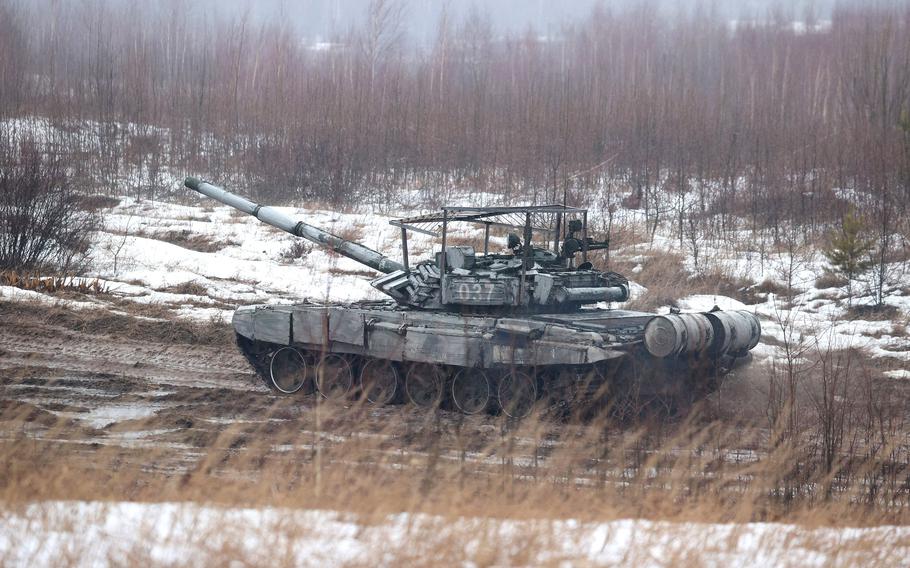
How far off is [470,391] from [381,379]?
1.06m

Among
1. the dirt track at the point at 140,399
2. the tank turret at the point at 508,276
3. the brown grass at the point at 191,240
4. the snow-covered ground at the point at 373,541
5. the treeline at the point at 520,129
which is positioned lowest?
the dirt track at the point at 140,399

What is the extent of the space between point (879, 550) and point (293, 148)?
78.3 feet

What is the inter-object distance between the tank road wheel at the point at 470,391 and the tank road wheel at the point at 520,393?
0.21 metres

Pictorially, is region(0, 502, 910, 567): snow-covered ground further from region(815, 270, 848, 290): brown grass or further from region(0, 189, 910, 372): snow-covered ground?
region(815, 270, 848, 290): brown grass

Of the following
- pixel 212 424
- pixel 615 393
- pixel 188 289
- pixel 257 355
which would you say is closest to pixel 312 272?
pixel 188 289

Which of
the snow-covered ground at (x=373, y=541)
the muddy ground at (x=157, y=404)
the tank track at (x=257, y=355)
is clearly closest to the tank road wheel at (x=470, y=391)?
the muddy ground at (x=157, y=404)

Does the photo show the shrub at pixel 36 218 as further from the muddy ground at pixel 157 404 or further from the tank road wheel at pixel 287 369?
the tank road wheel at pixel 287 369

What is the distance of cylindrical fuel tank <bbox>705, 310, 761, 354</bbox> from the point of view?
1044 cm

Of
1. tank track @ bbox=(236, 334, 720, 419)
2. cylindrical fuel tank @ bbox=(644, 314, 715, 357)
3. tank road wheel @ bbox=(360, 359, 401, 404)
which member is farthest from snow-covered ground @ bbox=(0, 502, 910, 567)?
tank road wheel @ bbox=(360, 359, 401, 404)

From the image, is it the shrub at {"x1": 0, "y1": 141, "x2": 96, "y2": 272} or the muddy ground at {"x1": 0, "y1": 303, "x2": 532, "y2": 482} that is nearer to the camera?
the muddy ground at {"x1": 0, "y1": 303, "x2": 532, "y2": 482}

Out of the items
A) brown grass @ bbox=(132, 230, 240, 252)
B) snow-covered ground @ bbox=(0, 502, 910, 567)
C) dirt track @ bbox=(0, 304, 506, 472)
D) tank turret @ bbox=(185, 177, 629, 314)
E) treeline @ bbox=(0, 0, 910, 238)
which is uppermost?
treeline @ bbox=(0, 0, 910, 238)

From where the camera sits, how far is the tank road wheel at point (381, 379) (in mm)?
11453

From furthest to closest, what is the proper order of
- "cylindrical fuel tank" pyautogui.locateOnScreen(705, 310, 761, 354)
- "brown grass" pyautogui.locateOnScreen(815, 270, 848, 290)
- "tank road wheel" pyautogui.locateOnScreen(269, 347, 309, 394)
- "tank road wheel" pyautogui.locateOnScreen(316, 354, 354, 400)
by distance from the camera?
"brown grass" pyautogui.locateOnScreen(815, 270, 848, 290), "tank road wheel" pyautogui.locateOnScreen(269, 347, 309, 394), "tank road wheel" pyautogui.locateOnScreen(316, 354, 354, 400), "cylindrical fuel tank" pyautogui.locateOnScreen(705, 310, 761, 354)

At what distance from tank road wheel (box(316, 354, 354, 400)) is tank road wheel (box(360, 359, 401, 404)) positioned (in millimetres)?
200
